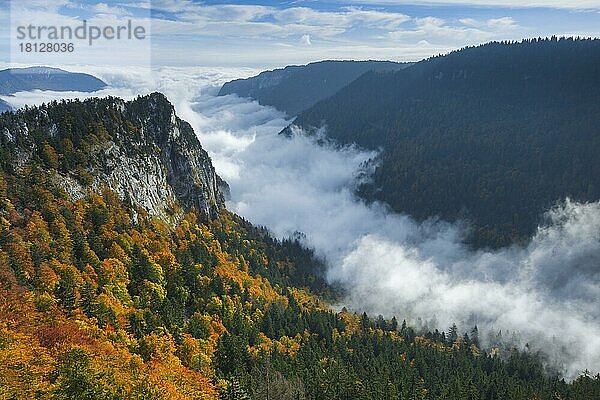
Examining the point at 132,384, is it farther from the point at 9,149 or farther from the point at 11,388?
the point at 9,149

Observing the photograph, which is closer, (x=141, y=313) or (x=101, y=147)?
(x=141, y=313)

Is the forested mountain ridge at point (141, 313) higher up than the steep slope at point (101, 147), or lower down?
lower down

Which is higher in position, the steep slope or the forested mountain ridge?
the steep slope

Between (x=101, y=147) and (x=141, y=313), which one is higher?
(x=101, y=147)

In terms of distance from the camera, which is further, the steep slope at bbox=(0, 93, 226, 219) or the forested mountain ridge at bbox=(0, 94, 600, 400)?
the steep slope at bbox=(0, 93, 226, 219)

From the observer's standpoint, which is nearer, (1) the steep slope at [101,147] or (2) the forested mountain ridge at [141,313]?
(2) the forested mountain ridge at [141,313]
